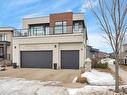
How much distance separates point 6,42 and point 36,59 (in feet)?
38.8

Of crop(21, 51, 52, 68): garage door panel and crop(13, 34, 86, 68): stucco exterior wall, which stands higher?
crop(13, 34, 86, 68): stucco exterior wall

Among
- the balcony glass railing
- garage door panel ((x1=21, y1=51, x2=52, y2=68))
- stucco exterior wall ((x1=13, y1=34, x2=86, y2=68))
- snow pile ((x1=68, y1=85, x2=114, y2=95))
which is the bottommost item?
snow pile ((x1=68, y1=85, x2=114, y2=95))

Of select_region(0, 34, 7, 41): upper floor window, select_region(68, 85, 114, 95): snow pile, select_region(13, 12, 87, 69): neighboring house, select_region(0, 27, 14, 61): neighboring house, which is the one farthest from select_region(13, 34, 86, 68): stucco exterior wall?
select_region(68, 85, 114, 95): snow pile

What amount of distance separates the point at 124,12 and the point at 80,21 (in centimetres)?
1984

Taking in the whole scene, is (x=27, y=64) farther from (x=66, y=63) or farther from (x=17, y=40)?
(x=66, y=63)

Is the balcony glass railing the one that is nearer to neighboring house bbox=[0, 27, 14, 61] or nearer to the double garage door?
the double garage door

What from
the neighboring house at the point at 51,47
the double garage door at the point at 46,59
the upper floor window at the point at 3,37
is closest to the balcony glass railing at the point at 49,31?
the neighboring house at the point at 51,47

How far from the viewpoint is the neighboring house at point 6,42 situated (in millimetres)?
34844

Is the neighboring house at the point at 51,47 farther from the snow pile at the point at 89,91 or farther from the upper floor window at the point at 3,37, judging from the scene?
the snow pile at the point at 89,91

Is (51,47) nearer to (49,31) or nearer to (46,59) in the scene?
(46,59)

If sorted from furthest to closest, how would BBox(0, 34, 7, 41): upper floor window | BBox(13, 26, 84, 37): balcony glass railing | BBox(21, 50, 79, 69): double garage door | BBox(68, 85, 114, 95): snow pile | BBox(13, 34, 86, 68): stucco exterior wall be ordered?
BBox(0, 34, 7, 41): upper floor window → BBox(13, 26, 84, 37): balcony glass railing → BBox(21, 50, 79, 69): double garage door → BBox(13, 34, 86, 68): stucco exterior wall → BBox(68, 85, 114, 95): snow pile

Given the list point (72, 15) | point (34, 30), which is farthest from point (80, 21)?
point (34, 30)

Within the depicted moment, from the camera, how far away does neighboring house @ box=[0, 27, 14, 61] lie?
114 feet

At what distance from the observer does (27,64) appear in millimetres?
25625
